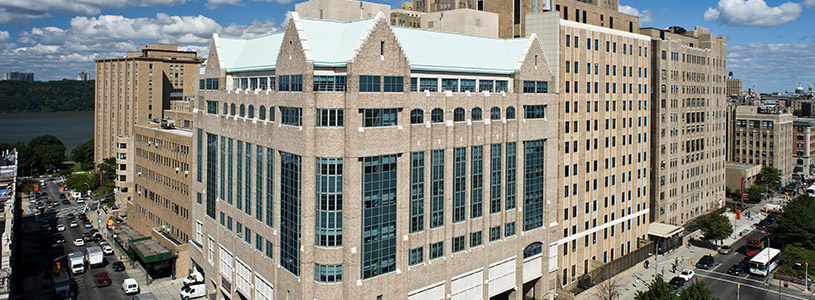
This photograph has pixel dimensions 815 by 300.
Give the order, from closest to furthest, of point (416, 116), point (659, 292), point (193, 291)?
point (416, 116), point (659, 292), point (193, 291)

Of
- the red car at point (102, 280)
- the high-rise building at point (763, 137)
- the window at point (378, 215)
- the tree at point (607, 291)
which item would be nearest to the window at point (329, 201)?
the window at point (378, 215)

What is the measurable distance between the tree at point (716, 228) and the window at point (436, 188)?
59.4 m

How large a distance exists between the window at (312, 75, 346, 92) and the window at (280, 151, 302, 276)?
6.35 meters

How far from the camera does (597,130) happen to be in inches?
2943

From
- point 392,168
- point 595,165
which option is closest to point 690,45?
point 595,165

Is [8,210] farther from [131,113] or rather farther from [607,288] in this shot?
[131,113]

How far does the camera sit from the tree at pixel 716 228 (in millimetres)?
91625

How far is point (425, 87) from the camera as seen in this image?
55.5 m

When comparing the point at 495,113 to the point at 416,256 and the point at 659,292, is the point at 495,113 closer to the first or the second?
the point at 416,256

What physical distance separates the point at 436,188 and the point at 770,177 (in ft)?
404

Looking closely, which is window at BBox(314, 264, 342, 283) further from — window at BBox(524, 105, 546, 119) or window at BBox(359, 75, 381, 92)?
window at BBox(524, 105, 546, 119)

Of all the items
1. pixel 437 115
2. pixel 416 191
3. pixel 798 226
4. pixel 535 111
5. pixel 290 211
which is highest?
pixel 535 111

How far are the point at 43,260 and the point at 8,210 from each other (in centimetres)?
1690

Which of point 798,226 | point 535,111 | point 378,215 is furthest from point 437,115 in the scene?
point 798,226
